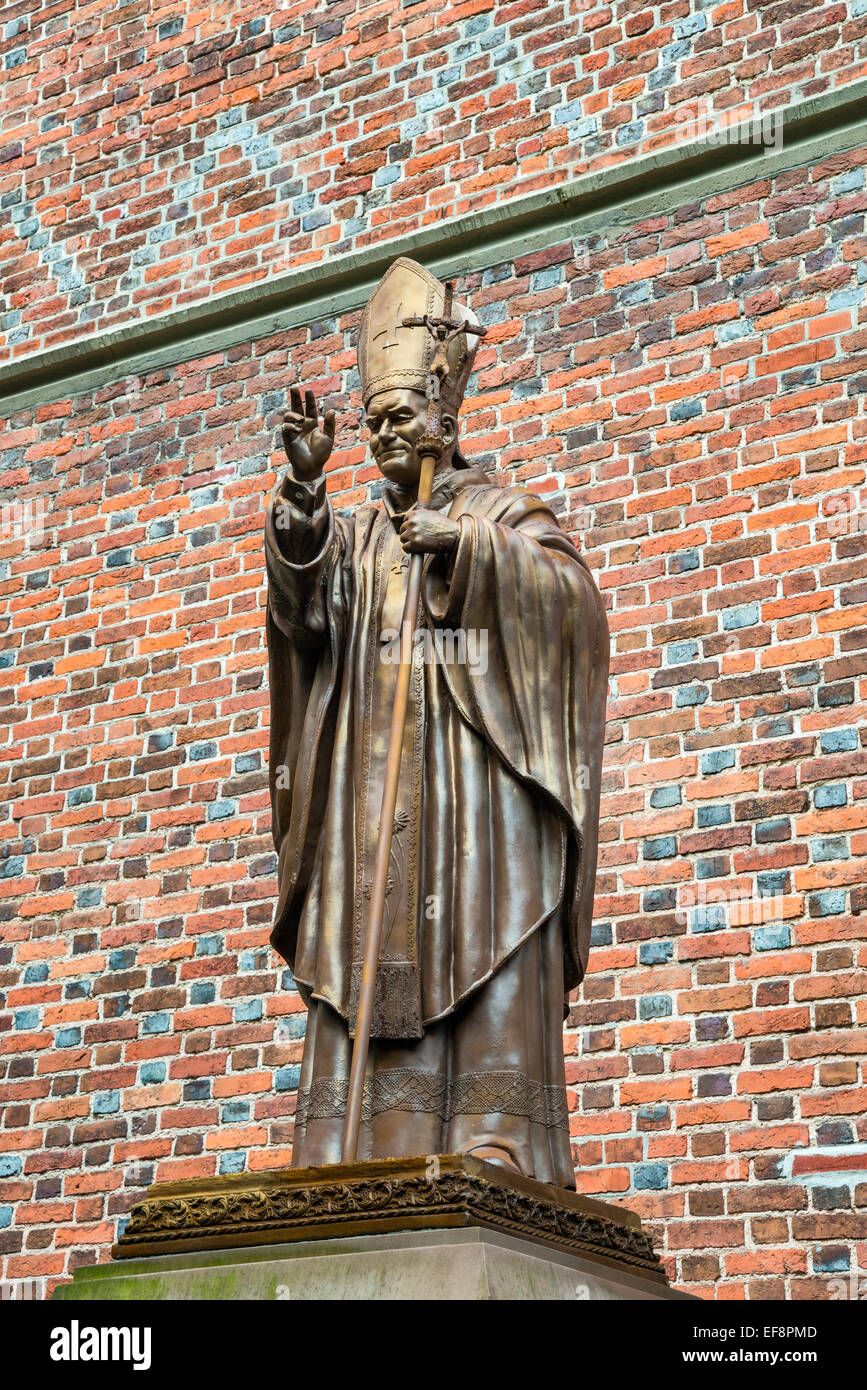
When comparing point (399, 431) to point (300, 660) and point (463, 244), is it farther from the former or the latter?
point (463, 244)

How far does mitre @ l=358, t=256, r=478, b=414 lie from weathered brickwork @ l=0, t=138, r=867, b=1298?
179 centimetres

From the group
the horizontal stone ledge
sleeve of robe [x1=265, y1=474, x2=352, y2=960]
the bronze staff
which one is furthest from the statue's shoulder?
the horizontal stone ledge

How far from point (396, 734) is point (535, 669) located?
1.33 feet

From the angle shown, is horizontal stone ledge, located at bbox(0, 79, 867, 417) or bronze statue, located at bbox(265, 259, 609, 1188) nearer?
bronze statue, located at bbox(265, 259, 609, 1188)

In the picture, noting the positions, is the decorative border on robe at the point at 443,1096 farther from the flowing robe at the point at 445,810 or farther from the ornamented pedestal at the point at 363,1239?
the ornamented pedestal at the point at 363,1239

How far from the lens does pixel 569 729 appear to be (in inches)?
161

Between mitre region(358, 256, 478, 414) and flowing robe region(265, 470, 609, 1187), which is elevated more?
mitre region(358, 256, 478, 414)

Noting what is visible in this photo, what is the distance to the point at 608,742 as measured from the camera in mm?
5922

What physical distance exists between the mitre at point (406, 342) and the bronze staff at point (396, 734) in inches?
1.2

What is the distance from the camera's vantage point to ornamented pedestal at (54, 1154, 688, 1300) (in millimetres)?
3080

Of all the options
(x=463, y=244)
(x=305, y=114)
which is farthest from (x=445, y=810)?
(x=305, y=114)

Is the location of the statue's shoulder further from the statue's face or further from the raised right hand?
the raised right hand
